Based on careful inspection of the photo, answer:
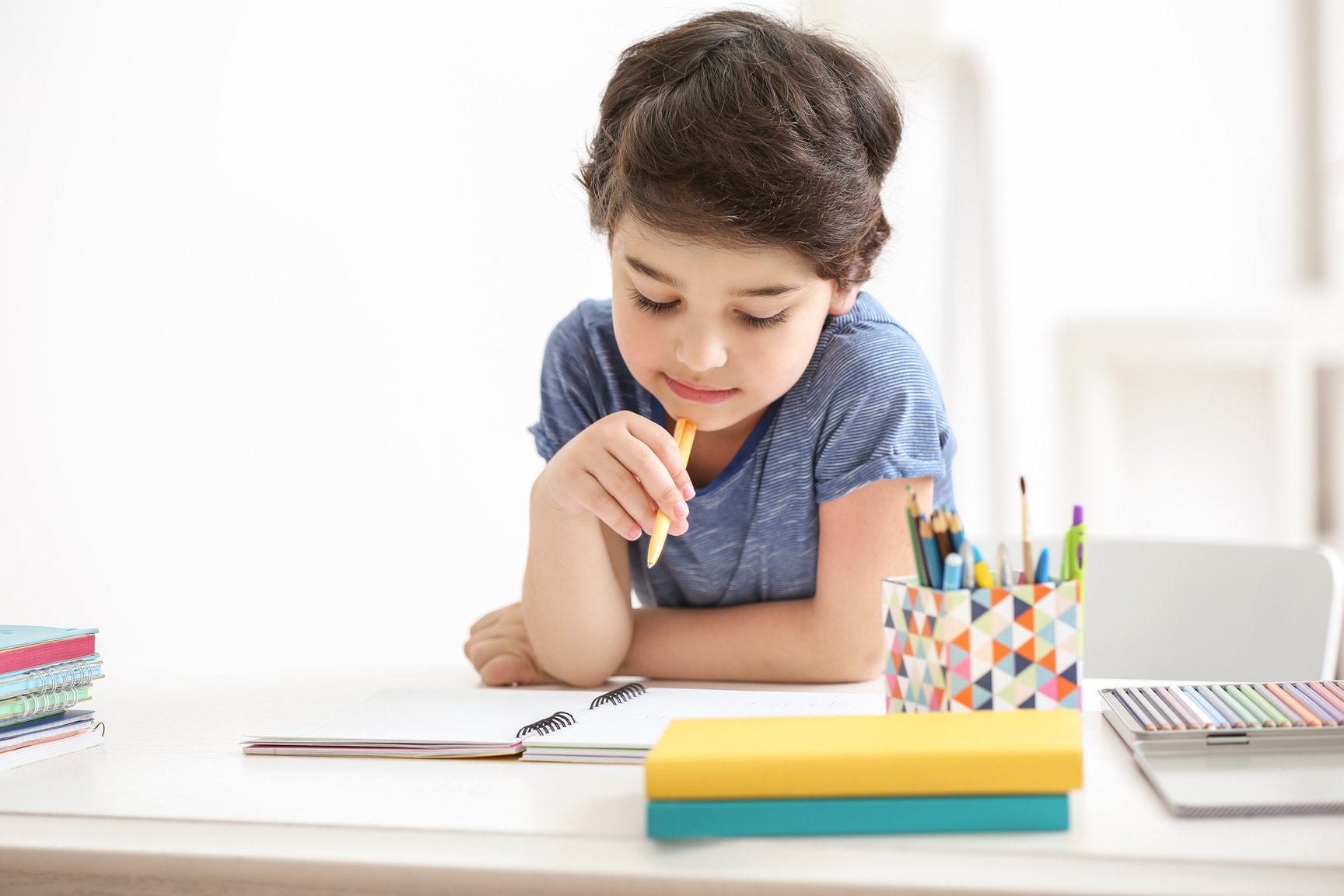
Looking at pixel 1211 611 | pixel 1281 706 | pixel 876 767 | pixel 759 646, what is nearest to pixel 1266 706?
pixel 1281 706

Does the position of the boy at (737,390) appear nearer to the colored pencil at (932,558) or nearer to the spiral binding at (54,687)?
the colored pencil at (932,558)

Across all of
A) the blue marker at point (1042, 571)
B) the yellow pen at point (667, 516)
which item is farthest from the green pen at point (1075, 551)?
the yellow pen at point (667, 516)

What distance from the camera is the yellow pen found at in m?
0.77

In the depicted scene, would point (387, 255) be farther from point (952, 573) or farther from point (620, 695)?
point (952, 573)

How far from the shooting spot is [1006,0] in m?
2.66

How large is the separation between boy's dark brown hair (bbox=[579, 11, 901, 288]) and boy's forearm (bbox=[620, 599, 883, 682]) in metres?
0.28

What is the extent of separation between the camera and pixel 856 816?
516 mm

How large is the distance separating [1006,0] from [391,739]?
98.9 inches

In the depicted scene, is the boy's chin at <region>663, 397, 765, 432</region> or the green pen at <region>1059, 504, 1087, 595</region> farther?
the boy's chin at <region>663, 397, 765, 432</region>

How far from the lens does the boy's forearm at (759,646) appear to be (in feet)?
2.98

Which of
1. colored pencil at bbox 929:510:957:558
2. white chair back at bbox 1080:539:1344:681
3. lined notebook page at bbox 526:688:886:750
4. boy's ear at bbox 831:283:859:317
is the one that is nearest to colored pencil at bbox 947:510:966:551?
colored pencil at bbox 929:510:957:558

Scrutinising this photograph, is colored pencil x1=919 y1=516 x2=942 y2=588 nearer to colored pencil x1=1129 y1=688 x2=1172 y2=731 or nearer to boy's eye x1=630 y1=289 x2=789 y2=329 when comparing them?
colored pencil x1=1129 y1=688 x2=1172 y2=731

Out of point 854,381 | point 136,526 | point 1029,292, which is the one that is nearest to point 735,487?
point 854,381

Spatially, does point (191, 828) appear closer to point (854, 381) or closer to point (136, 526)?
point (854, 381)
